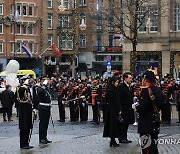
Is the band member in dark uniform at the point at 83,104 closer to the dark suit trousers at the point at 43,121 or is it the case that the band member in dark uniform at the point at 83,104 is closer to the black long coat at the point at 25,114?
the dark suit trousers at the point at 43,121

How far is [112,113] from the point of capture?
14.8 metres

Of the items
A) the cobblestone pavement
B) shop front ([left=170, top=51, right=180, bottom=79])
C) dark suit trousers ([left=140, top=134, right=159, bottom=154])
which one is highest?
shop front ([left=170, top=51, right=180, bottom=79])

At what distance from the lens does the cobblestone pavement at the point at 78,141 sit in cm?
1391

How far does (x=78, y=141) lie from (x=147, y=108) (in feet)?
16.3

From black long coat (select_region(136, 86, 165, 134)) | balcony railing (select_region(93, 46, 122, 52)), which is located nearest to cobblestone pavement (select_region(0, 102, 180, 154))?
black long coat (select_region(136, 86, 165, 134))

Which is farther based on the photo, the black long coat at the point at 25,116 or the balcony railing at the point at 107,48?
the balcony railing at the point at 107,48

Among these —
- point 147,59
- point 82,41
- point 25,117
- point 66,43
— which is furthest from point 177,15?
point 66,43

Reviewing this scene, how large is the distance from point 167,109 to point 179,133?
443 centimetres

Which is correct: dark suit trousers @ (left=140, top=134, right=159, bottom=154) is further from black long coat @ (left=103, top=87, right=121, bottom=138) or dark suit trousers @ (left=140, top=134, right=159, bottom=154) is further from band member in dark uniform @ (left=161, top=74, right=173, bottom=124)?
band member in dark uniform @ (left=161, top=74, right=173, bottom=124)

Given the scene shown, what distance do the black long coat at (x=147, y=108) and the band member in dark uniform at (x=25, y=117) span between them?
4.57 metres

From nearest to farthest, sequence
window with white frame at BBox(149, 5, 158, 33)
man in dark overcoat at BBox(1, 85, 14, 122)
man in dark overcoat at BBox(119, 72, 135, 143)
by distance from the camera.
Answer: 1. man in dark overcoat at BBox(119, 72, 135, 143)
2. man in dark overcoat at BBox(1, 85, 14, 122)
3. window with white frame at BBox(149, 5, 158, 33)

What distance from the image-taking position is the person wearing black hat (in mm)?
11086

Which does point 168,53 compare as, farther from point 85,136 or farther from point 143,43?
point 85,136


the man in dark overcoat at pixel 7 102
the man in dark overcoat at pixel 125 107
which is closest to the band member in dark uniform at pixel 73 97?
the man in dark overcoat at pixel 7 102
